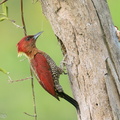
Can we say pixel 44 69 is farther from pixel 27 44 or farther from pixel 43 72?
pixel 27 44

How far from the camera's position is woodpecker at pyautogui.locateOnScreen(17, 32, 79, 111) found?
5734 mm

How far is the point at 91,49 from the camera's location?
5.42 m

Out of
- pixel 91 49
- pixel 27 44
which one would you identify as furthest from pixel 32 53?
pixel 91 49

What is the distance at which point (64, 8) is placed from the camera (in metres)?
5.44

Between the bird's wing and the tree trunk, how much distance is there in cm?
30

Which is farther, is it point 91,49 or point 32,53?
point 32,53

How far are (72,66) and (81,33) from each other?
34cm

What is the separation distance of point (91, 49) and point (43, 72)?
0.63m

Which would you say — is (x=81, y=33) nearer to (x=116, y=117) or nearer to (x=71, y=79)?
(x=71, y=79)

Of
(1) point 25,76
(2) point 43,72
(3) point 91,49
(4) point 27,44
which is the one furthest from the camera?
(1) point 25,76

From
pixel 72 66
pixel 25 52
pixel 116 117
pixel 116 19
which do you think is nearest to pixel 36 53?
pixel 25 52

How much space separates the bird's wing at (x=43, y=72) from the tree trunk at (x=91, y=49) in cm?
30

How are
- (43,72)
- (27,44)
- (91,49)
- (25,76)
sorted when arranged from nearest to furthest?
(91,49)
(43,72)
(27,44)
(25,76)

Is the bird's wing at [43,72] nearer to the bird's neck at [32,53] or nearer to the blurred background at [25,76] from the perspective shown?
the bird's neck at [32,53]
